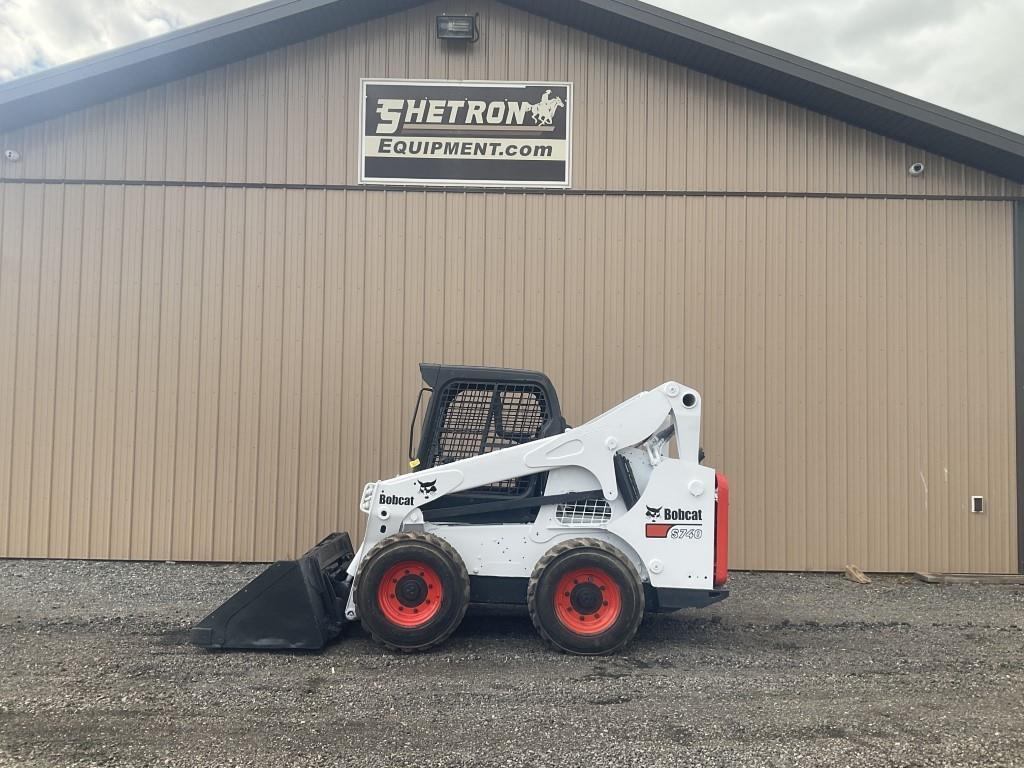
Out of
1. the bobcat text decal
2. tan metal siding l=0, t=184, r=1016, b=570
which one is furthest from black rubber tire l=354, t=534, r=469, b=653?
tan metal siding l=0, t=184, r=1016, b=570

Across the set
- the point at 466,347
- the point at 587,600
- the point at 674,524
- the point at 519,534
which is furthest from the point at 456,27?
the point at 587,600

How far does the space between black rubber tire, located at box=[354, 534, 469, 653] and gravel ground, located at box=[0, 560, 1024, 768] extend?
146 millimetres

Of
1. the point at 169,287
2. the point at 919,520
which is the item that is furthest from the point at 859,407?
the point at 169,287

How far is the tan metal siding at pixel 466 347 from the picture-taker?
27.3 ft

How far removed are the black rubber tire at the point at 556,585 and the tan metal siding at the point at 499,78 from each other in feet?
15.6

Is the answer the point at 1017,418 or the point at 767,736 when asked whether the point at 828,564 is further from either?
the point at 767,736

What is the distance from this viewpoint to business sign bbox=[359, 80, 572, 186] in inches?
336

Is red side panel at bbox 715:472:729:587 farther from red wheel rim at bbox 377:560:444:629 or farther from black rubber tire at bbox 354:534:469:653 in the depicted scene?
red wheel rim at bbox 377:560:444:629

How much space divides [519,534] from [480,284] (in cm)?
362

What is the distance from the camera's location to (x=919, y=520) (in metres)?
8.34

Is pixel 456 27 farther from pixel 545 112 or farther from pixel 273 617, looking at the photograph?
pixel 273 617

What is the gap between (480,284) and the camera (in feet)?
27.8

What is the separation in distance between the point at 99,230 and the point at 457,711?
281 inches

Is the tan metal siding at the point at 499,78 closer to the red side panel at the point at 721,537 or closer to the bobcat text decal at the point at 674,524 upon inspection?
the red side panel at the point at 721,537
